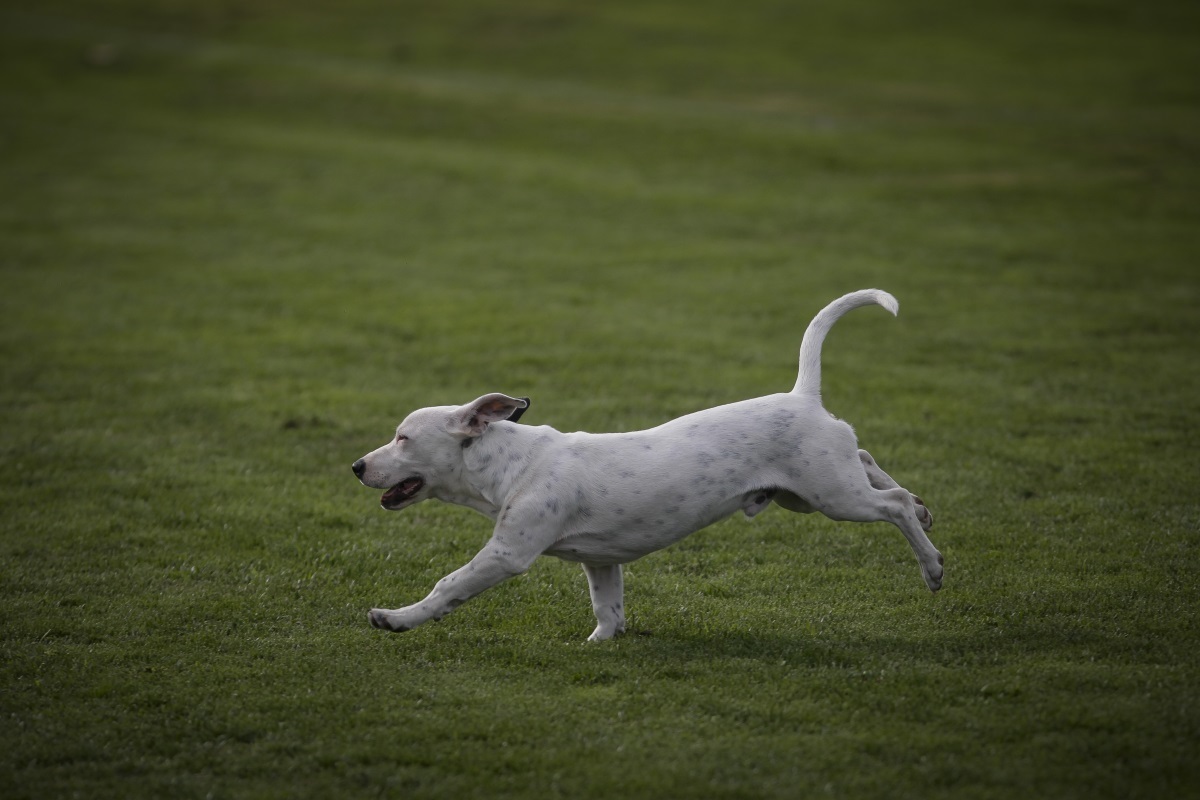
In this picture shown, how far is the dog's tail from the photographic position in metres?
6.73

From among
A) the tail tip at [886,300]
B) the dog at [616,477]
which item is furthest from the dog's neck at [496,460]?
the tail tip at [886,300]

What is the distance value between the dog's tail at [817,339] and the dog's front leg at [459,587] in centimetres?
192

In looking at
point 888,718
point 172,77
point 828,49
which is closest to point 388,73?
point 172,77

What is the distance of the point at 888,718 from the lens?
5.48m

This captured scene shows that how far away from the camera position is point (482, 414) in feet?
21.0

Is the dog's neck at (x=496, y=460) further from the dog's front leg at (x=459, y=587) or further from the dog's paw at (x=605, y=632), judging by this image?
the dog's paw at (x=605, y=632)

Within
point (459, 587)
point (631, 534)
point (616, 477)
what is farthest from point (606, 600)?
point (459, 587)

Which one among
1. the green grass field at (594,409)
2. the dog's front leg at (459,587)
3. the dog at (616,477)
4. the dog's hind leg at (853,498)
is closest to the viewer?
the green grass field at (594,409)

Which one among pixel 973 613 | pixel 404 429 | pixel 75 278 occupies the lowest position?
pixel 75 278

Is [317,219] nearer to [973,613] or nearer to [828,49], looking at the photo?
[973,613]

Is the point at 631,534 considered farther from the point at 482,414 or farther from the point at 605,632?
the point at 482,414

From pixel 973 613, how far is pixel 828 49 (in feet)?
101

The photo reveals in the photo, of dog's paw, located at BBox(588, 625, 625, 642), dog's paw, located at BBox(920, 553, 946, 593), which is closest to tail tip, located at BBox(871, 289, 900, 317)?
dog's paw, located at BBox(920, 553, 946, 593)

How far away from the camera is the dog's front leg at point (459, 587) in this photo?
5.92 meters
